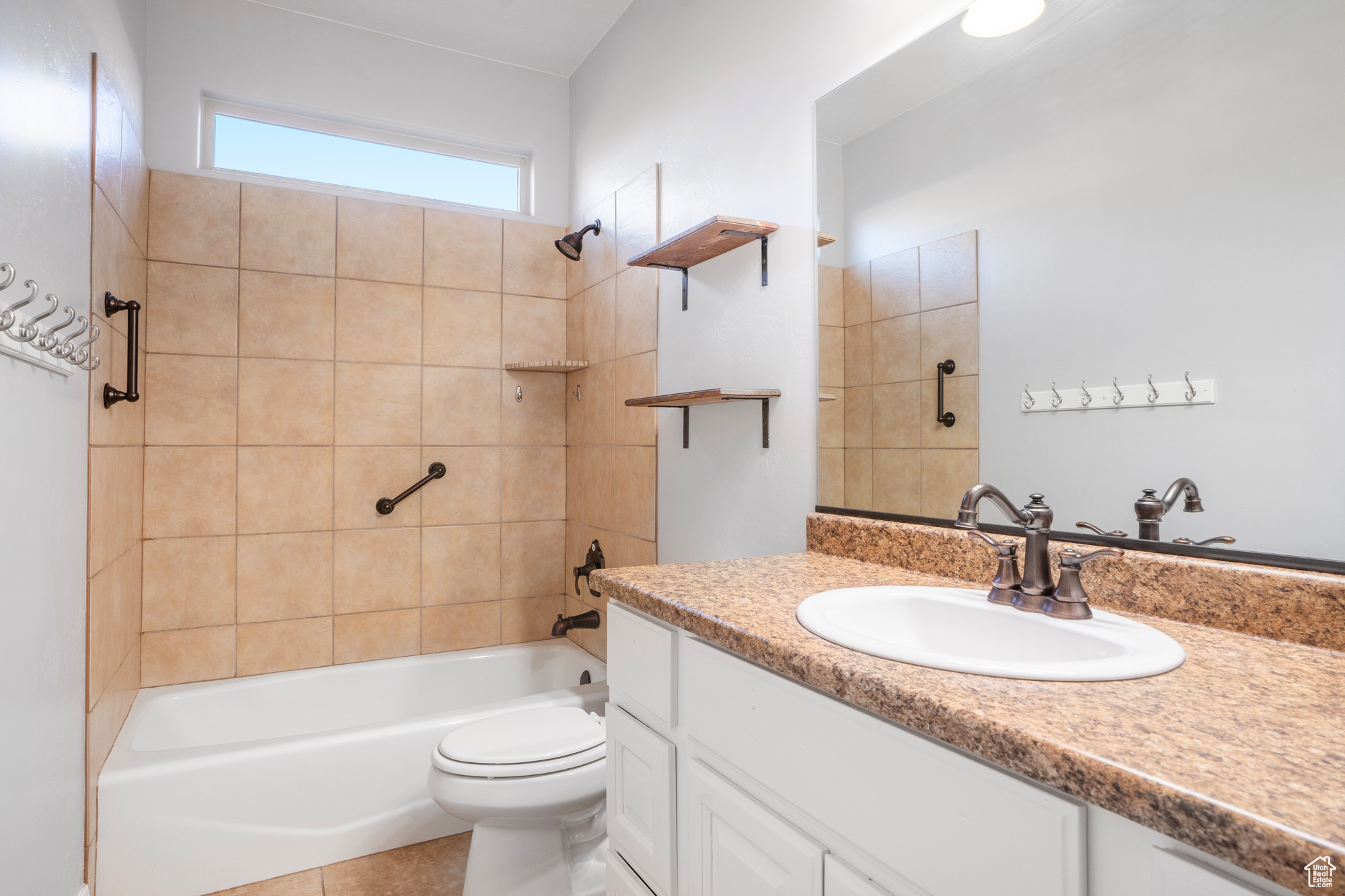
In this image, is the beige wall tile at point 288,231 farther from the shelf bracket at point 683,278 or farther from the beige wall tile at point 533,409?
the shelf bracket at point 683,278

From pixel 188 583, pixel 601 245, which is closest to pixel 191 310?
pixel 188 583

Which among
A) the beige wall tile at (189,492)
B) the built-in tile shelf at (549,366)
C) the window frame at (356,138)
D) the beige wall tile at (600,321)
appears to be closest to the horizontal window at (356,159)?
the window frame at (356,138)

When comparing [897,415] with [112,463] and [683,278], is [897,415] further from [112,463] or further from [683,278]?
[112,463]

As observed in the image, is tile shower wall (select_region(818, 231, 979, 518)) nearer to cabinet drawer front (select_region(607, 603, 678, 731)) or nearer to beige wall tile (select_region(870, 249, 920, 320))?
beige wall tile (select_region(870, 249, 920, 320))

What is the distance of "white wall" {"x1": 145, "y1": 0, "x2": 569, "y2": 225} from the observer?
2.36m

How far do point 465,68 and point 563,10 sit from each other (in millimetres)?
538

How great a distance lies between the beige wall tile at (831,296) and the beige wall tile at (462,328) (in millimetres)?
1668

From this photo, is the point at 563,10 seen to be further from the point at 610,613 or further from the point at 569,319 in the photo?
the point at 610,613

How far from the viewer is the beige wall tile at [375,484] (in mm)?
2617

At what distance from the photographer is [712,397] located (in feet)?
5.48

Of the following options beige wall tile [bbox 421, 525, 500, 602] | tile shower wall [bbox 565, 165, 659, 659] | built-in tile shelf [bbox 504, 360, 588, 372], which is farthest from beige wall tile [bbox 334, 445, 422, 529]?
Answer: tile shower wall [bbox 565, 165, 659, 659]

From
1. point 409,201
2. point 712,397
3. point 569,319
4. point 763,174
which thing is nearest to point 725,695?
point 712,397

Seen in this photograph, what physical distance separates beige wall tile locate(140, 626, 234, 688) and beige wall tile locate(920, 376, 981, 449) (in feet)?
7.98

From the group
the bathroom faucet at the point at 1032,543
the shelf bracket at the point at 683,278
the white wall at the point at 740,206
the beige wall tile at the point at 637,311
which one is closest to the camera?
the bathroom faucet at the point at 1032,543
